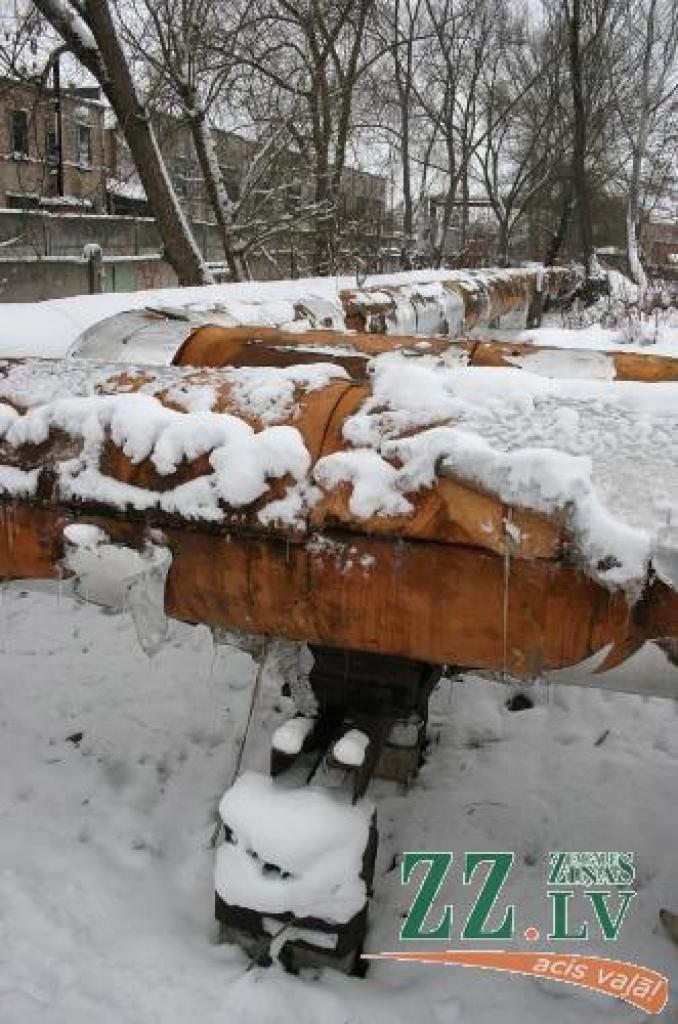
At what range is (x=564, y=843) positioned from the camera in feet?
7.82

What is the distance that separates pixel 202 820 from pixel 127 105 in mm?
6366

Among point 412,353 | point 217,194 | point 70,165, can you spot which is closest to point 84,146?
point 70,165

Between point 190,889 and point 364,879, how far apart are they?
61cm

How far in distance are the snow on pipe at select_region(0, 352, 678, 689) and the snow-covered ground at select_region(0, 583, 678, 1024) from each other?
41 cm

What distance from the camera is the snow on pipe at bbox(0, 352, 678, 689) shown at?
1394mm

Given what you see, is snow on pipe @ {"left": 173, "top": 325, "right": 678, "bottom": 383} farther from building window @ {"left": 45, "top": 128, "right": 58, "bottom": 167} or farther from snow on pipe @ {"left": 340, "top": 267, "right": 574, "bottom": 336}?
building window @ {"left": 45, "top": 128, "right": 58, "bottom": 167}

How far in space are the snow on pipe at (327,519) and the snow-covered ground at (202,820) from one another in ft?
1.35

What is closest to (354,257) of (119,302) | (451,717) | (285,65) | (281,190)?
(281,190)

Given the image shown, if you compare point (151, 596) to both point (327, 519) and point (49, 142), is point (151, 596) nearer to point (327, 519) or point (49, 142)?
point (327, 519)

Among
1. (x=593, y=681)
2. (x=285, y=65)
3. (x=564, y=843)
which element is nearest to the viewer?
(x=593, y=681)

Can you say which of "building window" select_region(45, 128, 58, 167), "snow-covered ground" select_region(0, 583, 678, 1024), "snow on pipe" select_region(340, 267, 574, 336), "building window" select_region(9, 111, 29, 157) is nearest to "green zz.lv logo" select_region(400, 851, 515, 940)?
"snow-covered ground" select_region(0, 583, 678, 1024)

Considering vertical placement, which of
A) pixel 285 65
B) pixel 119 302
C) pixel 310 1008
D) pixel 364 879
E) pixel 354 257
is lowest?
pixel 310 1008

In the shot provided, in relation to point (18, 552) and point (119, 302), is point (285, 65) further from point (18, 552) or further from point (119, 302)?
point (18, 552)

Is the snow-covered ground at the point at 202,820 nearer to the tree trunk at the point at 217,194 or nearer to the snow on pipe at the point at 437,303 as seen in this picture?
the snow on pipe at the point at 437,303
